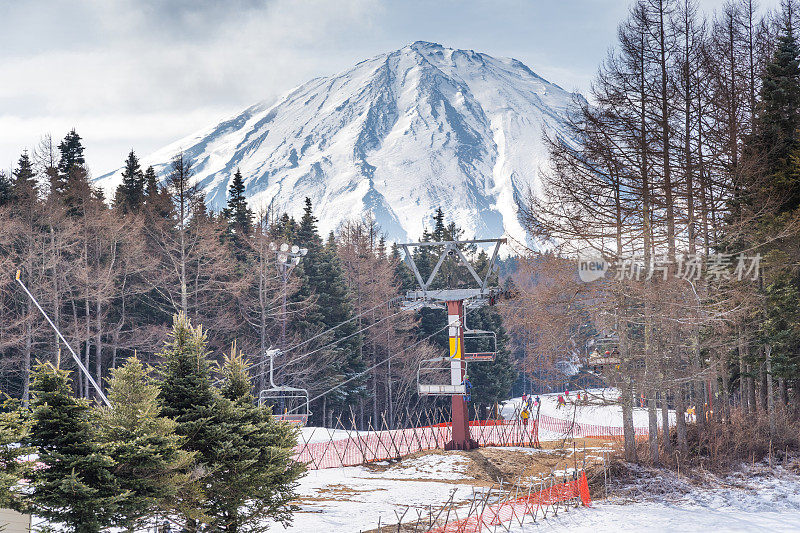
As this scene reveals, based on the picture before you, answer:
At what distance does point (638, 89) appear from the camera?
836 inches

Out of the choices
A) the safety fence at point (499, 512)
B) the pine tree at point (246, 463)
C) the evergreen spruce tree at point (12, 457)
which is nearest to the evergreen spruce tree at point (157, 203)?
the pine tree at point (246, 463)

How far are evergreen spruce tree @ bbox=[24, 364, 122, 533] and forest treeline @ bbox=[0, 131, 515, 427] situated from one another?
15.2m

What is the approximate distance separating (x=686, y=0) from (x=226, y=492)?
20005mm

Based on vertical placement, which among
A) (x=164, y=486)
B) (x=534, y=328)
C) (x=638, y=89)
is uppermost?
(x=638, y=89)

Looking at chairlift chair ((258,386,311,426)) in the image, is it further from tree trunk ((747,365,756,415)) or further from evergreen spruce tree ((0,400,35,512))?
tree trunk ((747,365,756,415))

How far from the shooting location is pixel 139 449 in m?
12.7

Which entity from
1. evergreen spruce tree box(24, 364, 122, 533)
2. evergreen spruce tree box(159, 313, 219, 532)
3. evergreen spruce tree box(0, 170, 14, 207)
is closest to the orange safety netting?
evergreen spruce tree box(159, 313, 219, 532)

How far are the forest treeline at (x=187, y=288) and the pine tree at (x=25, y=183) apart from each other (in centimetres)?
12

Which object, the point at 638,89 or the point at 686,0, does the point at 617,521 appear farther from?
the point at 686,0

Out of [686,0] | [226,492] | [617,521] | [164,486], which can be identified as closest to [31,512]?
[164,486]

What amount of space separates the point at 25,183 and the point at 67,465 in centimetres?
2966

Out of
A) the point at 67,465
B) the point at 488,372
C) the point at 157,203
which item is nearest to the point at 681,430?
the point at 67,465

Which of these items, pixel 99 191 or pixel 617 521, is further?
pixel 99 191

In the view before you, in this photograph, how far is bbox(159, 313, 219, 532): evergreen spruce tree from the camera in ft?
48.3
